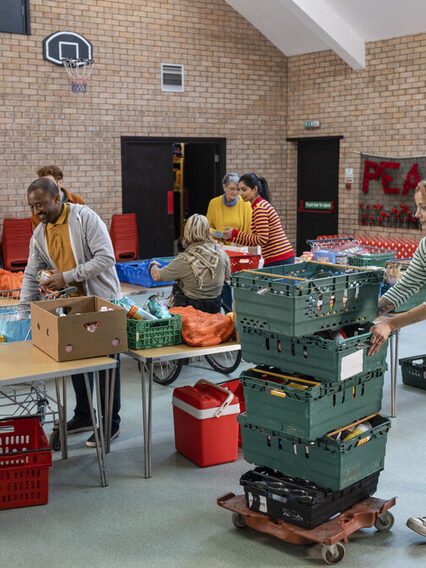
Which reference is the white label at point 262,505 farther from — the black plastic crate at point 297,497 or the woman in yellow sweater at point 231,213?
the woman in yellow sweater at point 231,213

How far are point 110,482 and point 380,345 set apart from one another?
1.92m

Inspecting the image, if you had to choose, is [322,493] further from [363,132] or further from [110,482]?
[363,132]

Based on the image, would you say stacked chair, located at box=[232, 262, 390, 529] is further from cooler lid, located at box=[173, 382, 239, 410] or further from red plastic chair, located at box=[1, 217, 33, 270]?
red plastic chair, located at box=[1, 217, 33, 270]

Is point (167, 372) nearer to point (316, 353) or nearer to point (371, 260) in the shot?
point (371, 260)

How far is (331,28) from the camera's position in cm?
1130

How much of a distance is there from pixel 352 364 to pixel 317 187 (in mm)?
10079

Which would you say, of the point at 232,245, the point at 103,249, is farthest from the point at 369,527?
the point at 232,245

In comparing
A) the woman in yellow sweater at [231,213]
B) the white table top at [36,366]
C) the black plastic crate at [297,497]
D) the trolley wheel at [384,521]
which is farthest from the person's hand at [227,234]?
the trolley wheel at [384,521]

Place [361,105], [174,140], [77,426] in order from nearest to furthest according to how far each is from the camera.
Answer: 1. [77,426]
2. [361,105]
3. [174,140]

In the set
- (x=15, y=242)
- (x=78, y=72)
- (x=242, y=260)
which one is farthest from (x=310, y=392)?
(x=78, y=72)

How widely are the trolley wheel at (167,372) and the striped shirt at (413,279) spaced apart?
2.93 metres

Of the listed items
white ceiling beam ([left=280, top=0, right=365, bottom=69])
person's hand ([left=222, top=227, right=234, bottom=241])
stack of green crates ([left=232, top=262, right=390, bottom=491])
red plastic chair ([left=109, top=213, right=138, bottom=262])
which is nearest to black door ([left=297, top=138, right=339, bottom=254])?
white ceiling beam ([left=280, top=0, right=365, bottom=69])

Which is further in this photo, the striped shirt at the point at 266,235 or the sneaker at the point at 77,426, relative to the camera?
the striped shirt at the point at 266,235

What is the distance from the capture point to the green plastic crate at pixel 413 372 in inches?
245
